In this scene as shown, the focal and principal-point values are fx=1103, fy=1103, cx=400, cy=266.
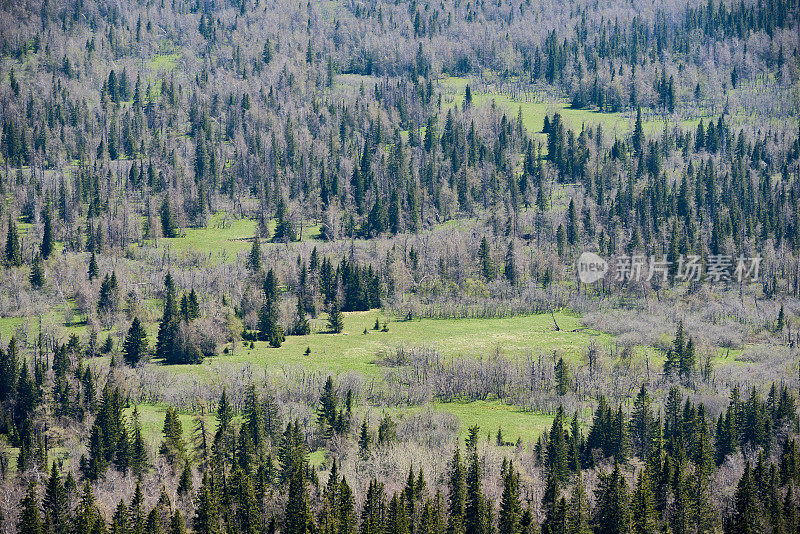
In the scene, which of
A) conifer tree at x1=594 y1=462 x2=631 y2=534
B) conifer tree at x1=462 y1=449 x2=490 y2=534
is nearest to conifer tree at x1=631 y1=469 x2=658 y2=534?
conifer tree at x1=594 y1=462 x2=631 y2=534

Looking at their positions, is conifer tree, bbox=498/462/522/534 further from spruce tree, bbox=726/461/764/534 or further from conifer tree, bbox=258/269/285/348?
conifer tree, bbox=258/269/285/348

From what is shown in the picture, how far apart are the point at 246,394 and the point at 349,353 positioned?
3899 cm

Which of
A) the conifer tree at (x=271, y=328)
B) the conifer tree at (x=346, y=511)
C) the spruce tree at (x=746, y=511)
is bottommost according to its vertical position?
the spruce tree at (x=746, y=511)

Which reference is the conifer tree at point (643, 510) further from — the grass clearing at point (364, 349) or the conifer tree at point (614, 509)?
the grass clearing at point (364, 349)

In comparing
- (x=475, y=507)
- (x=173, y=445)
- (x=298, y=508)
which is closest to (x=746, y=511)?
(x=475, y=507)

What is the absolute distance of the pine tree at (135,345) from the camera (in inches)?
7210

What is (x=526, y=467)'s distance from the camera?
137500 millimetres

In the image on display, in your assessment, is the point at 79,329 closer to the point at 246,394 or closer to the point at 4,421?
the point at 4,421

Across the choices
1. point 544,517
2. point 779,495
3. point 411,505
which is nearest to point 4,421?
point 411,505

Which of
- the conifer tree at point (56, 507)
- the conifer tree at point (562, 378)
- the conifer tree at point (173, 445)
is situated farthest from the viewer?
the conifer tree at point (562, 378)

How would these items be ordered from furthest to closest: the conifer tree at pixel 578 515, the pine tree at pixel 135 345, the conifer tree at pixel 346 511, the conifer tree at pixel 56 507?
the pine tree at pixel 135 345, the conifer tree at pixel 56 507, the conifer tree at pixel 578 515, the conifer tree at pixel 346 511

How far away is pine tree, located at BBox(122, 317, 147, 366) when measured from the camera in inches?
7210

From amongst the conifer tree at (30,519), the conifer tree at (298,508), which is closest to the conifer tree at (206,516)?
the conifer tree at (298,508)

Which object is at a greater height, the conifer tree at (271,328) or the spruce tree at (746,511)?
the conifer tree at (271,328)
